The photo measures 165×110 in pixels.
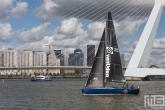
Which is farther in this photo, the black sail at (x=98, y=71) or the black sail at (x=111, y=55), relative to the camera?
the black sail at (x=111, y=55)

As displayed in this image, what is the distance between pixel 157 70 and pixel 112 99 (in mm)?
45594

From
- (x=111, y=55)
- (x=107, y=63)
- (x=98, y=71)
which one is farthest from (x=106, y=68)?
(x=111, y=55)

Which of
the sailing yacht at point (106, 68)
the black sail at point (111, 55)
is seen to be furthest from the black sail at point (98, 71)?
the black sail at point (111, 55)

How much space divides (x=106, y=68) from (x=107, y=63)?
0.37 meters

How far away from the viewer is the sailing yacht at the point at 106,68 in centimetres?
2555

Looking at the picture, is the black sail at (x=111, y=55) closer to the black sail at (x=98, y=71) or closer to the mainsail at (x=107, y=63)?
the mainsail at (x=107, y=63)

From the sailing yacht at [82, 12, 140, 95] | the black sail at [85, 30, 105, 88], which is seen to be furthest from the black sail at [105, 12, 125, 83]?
the black sail at [85, 30, 105, 88]

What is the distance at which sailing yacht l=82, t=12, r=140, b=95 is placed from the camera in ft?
83.8

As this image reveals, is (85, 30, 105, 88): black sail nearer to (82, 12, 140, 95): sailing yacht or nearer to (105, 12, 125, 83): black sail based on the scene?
(82, 12, 140, 95): sailing yacht

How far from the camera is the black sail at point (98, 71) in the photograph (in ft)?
83.9

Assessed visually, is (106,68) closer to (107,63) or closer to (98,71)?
(107,63)

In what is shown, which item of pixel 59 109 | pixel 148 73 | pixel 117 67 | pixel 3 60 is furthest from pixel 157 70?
pixel 3 60

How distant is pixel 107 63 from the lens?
25.9 m

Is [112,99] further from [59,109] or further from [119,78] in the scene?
[59,109]
